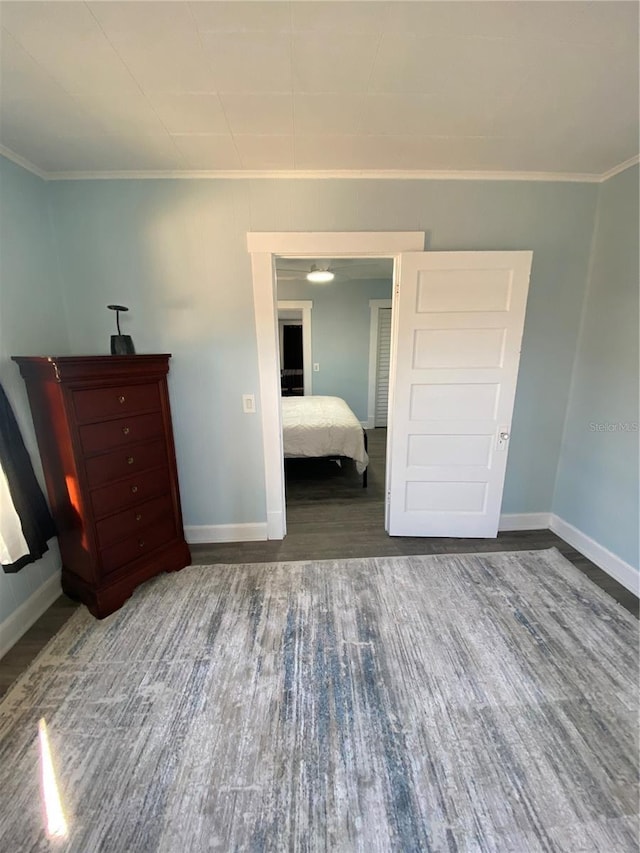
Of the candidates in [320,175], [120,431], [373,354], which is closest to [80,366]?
[120,431]

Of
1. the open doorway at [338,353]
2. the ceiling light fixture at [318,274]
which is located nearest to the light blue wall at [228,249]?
the open doorway at [338,353]

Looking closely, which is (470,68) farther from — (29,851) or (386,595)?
(29,851)

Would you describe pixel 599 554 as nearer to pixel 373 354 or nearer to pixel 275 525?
pixel 275 525

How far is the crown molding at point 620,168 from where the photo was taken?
1947 mm

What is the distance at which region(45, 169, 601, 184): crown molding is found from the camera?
2059 mm

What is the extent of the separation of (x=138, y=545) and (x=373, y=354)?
4807 mm

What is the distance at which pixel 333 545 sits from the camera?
258 centimetres

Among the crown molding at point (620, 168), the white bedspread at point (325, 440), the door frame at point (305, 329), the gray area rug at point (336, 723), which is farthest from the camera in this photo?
the door frame at point (305, 329)

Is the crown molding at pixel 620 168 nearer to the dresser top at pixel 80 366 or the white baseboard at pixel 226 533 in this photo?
the dresser top at pixel 80 366

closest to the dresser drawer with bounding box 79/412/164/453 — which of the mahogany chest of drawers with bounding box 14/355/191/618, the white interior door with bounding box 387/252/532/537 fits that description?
the mahogany chest of drawers with bounding box 14/355/191/618

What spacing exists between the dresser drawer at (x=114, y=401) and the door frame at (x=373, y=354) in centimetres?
443

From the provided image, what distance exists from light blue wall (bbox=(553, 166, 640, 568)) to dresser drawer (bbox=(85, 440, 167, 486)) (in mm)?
2938

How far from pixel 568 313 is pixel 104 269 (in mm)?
3199

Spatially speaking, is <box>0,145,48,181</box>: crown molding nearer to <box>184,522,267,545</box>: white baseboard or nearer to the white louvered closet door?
<box>184,522,267,545</box>: white baseboard
